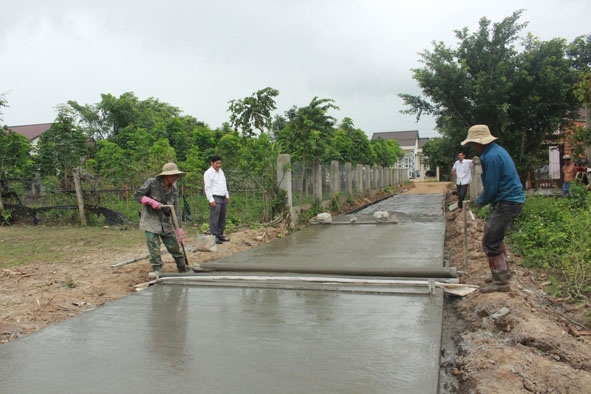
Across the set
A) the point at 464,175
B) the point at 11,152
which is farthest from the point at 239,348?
the point at 11,152

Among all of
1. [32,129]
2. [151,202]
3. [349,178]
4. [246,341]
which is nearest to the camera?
[246,341]

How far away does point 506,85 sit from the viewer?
14859 millimetres

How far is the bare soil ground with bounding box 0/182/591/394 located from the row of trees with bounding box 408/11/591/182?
34.5 feet

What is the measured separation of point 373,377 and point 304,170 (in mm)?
9636

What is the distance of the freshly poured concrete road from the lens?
242 cm

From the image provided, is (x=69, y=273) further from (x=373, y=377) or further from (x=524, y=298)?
(x=524, y=298)

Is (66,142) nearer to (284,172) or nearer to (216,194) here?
(284,172)

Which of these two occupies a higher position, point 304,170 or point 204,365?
point 304,170

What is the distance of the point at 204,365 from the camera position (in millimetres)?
2633

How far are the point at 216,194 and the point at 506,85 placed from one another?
38.9ft

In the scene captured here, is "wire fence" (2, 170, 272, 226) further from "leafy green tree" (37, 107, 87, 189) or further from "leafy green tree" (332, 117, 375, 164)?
"leafy green tree" (332, 117, 375, 164)

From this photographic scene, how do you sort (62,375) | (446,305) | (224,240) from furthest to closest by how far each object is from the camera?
(224,240) < (446,305) < (62,375)

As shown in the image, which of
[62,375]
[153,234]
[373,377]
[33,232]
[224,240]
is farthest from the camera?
[33,232]

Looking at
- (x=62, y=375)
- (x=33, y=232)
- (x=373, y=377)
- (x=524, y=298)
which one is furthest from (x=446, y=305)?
(x=33, y=232)
